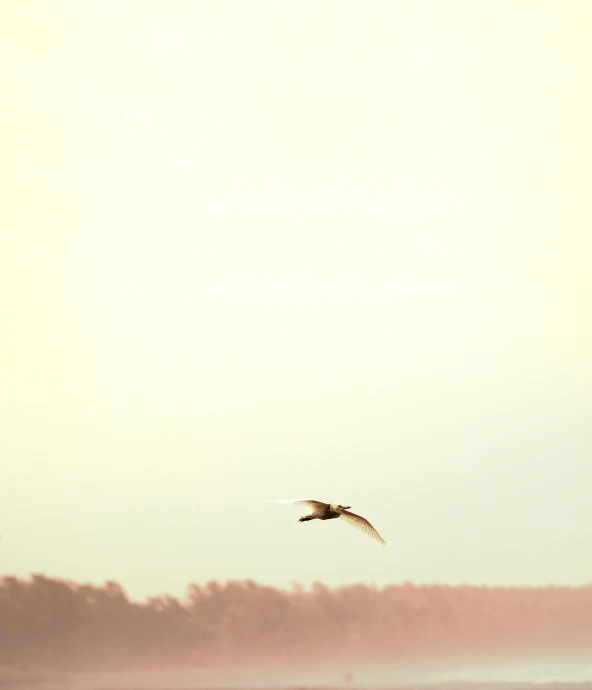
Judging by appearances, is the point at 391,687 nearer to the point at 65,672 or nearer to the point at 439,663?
the point at 439,663

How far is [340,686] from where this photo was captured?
2244cm

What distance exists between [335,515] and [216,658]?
6.76 meters

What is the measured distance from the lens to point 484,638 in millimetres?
22906

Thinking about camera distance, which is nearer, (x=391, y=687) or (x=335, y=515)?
(x=335, y=515)

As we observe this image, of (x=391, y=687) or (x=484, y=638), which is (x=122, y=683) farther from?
(x=484, y=638)

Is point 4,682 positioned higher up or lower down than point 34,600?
lower down

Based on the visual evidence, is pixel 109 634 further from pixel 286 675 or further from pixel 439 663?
pixel 439 663

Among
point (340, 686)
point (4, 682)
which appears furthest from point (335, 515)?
point (4, 682)

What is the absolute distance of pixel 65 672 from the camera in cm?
2272

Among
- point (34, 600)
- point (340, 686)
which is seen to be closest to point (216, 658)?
point (340, 686)

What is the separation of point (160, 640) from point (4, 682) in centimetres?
345

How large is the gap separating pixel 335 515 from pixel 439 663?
6648 mm

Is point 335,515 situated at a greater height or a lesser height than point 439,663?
greater

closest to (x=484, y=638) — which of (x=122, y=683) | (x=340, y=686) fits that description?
(x=340, y=686)
